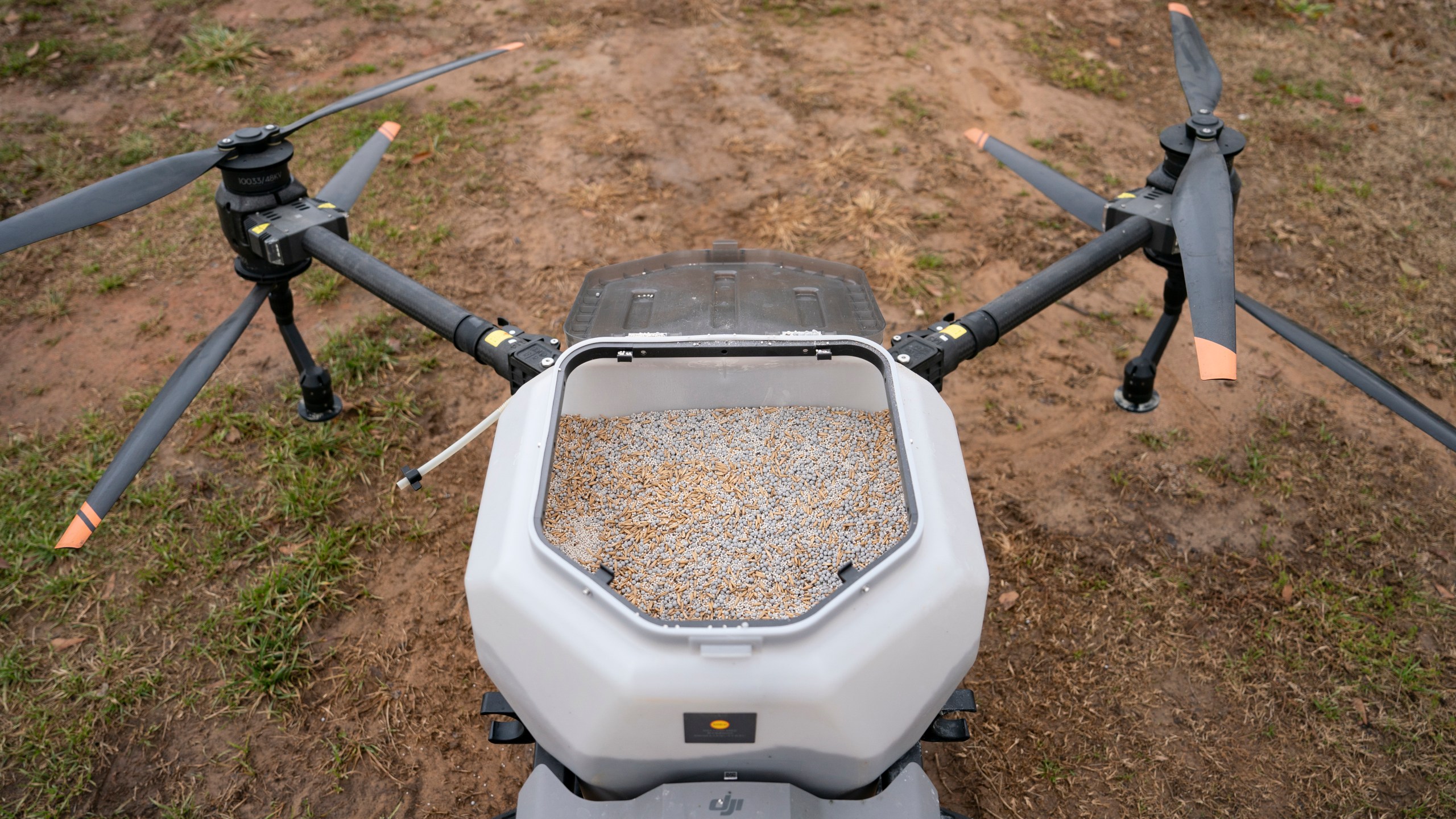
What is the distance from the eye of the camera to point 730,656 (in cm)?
224

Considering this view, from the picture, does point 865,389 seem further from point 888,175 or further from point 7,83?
point 7,83

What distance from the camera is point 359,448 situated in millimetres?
5594

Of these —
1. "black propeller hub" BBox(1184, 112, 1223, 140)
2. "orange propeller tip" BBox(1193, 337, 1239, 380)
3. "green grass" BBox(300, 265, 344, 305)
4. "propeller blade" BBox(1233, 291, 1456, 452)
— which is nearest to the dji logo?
"orange propeller tip" BBox(1193, 337, 1239, 380)

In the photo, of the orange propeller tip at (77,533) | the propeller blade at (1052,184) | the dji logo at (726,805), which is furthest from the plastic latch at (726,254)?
the orange propeller tip at (77,533)

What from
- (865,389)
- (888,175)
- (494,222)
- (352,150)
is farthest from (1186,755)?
(352,150)

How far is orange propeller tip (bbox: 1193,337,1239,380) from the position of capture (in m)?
2.79

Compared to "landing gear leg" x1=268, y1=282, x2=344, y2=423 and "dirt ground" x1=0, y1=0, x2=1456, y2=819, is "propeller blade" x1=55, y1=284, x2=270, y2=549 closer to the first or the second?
"landing gear leg" x1=268, y1=282, x2=344, y2=423

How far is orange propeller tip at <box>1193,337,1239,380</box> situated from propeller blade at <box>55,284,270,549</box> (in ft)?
12.5

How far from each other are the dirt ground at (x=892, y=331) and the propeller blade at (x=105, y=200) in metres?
1.91

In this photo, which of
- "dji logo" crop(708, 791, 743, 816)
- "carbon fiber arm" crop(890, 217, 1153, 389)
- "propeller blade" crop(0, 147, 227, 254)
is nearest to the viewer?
"dji logo" crop(708, 791, 743, 816)

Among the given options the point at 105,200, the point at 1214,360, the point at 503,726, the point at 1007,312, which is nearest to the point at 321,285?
the point at 105,200

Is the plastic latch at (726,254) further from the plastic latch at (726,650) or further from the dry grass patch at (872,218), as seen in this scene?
the dry grass patch at (872,218)

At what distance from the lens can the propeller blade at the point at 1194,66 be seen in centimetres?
436

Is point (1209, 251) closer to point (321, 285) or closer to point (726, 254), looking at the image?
point (726, 254)
